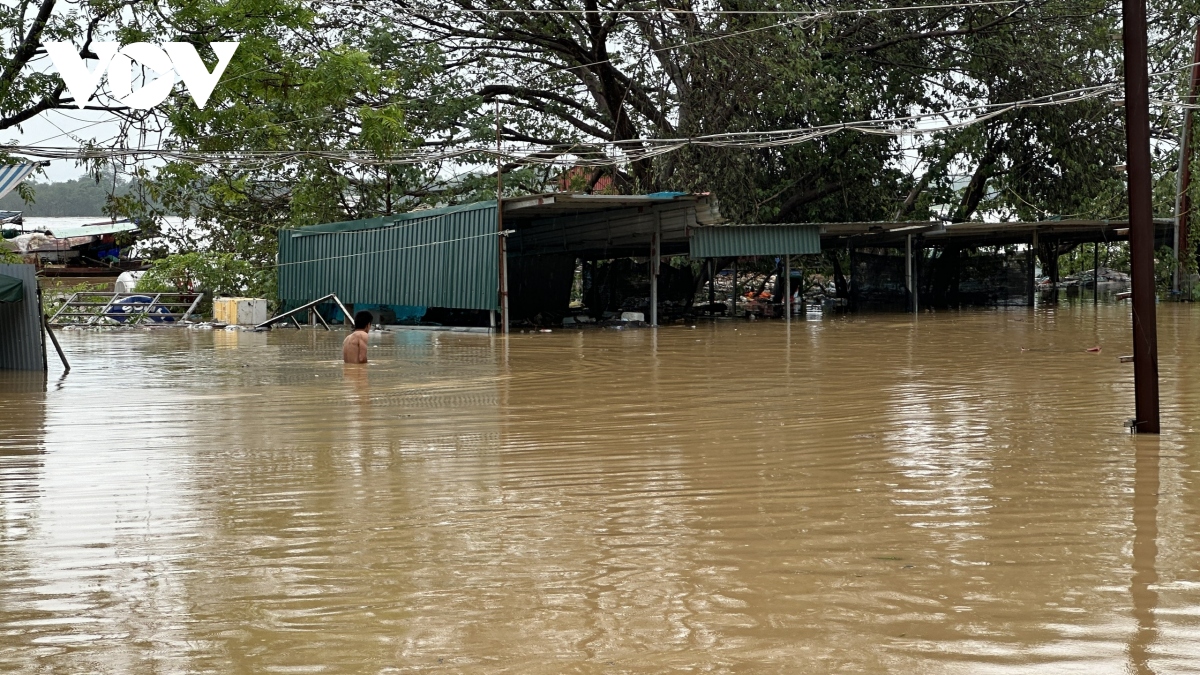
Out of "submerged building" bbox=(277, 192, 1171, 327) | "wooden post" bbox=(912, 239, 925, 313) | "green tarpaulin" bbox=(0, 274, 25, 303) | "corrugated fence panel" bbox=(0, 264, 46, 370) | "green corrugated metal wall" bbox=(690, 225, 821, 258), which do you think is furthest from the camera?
"wooden post" bbox=(912, 239, 925, 313)

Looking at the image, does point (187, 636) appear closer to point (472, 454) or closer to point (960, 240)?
point (472, 454)

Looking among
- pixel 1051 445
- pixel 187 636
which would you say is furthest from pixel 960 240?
pixel 187 636

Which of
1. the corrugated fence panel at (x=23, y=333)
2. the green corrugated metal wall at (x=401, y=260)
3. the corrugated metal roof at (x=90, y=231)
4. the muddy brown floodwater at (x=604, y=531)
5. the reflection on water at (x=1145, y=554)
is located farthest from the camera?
the corrugated metal roof at (x=90, y=231)

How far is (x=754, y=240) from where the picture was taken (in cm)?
2750

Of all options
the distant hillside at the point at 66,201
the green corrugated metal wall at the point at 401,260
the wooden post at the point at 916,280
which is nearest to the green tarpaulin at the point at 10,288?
the green corrugated metal wall at the point at 401,260

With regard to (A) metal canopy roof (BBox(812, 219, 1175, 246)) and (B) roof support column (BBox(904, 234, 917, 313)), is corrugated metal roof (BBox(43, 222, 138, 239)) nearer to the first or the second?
(A) metal canopy roof (BBox(812, 219, 1175, 246))

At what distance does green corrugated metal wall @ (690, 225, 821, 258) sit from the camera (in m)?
26.5

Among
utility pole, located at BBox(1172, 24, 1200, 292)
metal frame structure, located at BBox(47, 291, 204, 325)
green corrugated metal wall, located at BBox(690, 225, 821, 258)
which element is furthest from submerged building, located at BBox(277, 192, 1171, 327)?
metal frame structure, located at BBox(47, 291, 204, 325)

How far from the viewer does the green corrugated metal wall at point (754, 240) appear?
26.5 metres

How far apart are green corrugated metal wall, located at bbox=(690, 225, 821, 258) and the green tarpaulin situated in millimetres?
15193

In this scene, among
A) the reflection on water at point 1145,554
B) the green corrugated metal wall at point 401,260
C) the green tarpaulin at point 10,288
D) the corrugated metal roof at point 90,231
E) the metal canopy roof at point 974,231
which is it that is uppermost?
the corrugated metal roof at point 90,231

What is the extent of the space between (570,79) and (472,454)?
23.8 m

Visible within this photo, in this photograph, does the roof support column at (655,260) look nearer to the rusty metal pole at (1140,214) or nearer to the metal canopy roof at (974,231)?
the metal canopy roof at (974,231)

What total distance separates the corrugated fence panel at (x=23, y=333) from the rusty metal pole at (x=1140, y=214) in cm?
1150
